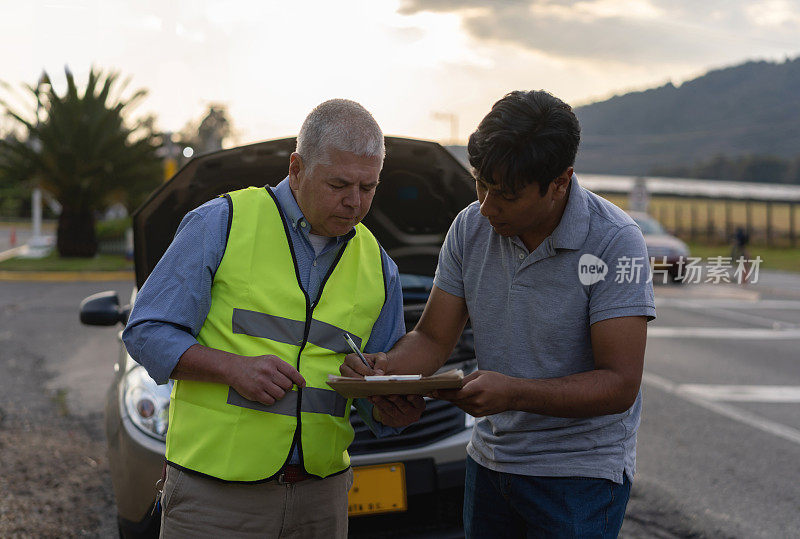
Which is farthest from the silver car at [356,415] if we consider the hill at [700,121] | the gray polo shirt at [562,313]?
the hill at [700,121]

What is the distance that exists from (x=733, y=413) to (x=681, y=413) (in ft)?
1.57

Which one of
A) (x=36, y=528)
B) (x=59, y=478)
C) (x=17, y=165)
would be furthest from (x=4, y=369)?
(x=17, y=165)

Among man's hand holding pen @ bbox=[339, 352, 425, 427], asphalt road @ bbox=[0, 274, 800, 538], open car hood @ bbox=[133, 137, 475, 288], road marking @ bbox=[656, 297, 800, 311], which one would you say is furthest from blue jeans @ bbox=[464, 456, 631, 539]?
road marking @ bbox=[656, 297, 800, 311]

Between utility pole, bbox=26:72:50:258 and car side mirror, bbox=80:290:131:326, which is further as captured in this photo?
utility pole, bbox=26:72:50:258

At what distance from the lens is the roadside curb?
56.0 feet

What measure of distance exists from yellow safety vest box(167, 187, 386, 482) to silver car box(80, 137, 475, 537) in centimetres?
95

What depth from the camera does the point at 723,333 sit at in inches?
432

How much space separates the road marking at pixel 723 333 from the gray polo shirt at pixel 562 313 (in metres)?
8.73

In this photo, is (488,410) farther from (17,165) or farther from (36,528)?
(17,165)

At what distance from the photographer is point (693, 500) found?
14.7 feet

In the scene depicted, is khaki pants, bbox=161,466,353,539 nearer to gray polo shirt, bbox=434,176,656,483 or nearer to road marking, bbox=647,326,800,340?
gray polo shirt, bbox=434,176,656,483

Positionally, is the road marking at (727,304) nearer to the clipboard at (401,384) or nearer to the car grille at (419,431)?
the car grille at (419,431)

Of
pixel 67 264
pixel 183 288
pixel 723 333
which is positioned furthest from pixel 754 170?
pixel 183 288

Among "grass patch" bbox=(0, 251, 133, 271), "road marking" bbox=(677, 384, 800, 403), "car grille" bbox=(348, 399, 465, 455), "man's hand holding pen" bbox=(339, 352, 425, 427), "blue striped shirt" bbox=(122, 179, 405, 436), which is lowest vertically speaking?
"grass patch" bbox=(0, 251, 133, 271)
